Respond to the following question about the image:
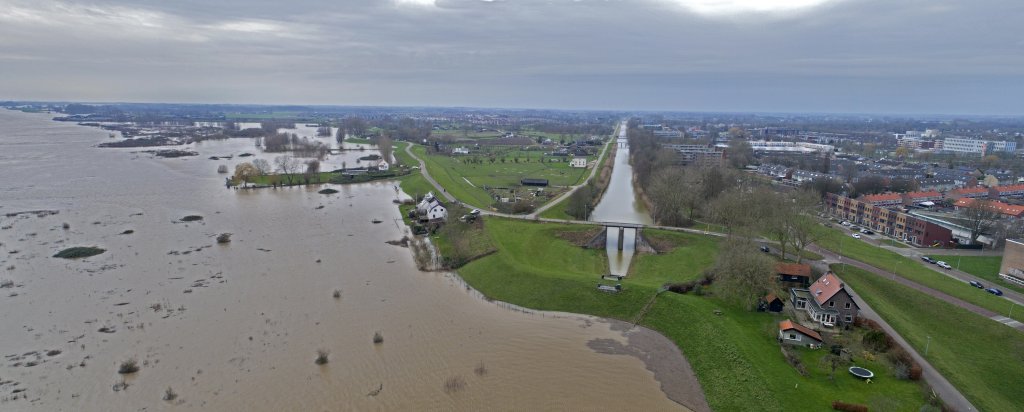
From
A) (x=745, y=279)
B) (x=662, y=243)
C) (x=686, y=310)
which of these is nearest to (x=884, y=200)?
(x=662, y=243)

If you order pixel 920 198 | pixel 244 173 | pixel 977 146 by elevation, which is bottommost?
pixel 244 173

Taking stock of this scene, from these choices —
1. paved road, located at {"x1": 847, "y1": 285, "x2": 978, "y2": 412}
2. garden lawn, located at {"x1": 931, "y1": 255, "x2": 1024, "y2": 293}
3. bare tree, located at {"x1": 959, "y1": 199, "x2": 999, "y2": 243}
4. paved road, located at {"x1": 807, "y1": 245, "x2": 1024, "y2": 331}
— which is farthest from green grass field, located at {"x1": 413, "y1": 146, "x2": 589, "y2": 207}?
bare tree, located at {"x1": 959, "y1": 199, "x2": 999, "y2": 243}

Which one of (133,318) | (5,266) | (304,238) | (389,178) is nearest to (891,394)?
(133,318)

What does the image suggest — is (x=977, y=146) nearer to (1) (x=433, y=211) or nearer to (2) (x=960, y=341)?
(2) (x=960, y=341)

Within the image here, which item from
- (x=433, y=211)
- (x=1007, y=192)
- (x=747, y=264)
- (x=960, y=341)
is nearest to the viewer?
(x=960, y=341)

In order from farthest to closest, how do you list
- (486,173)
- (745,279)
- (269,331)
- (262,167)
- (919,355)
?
(486,173)
(262,167)
(745,279)
(269,331)
(919,355)

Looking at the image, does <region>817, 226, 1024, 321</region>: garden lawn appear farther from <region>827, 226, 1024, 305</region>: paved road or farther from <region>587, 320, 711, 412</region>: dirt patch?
<region>587, 320, 711, 412</region>: dirt patch
